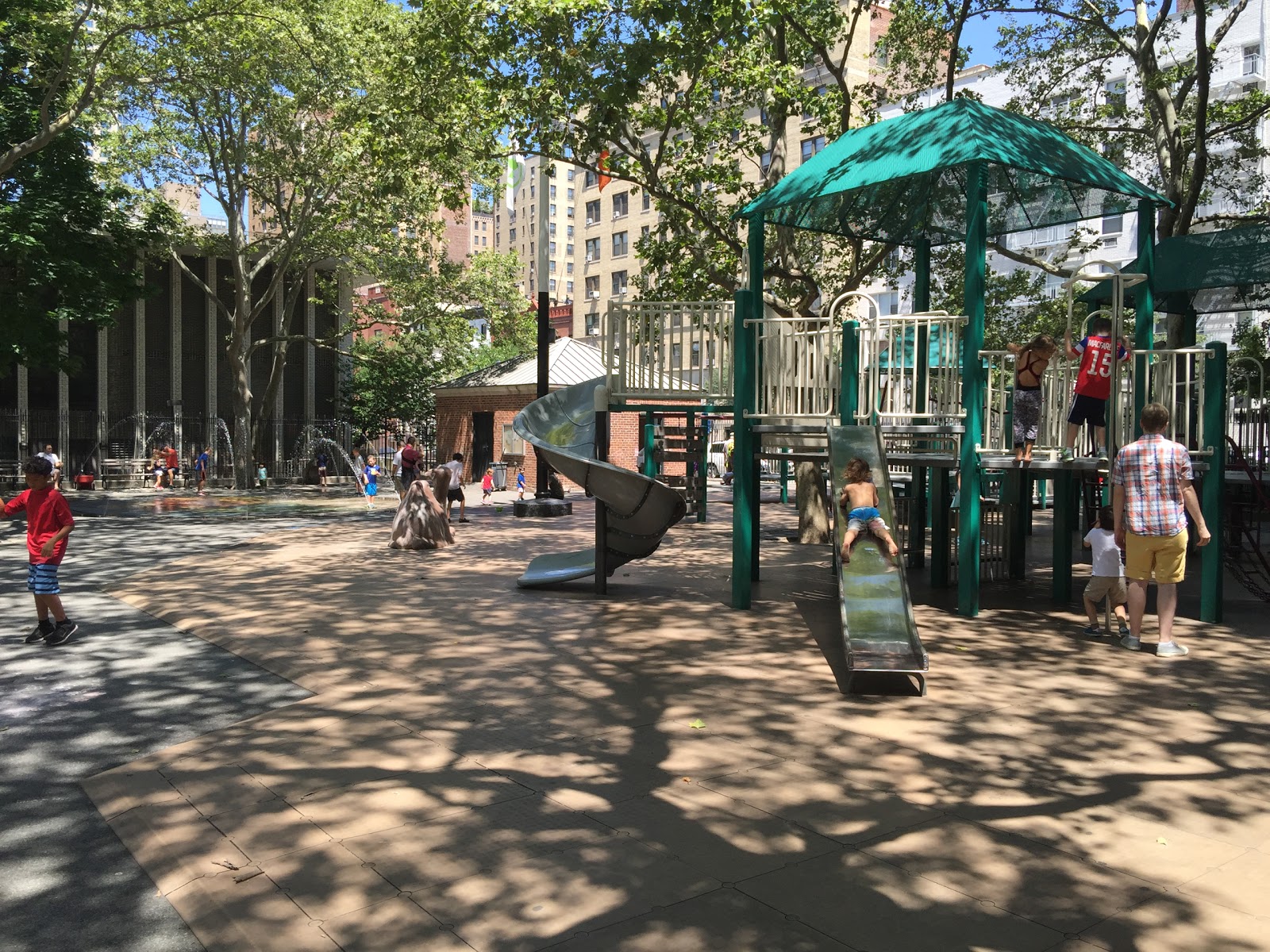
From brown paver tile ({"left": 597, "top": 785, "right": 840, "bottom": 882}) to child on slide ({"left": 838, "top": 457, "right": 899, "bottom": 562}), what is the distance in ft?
12.5

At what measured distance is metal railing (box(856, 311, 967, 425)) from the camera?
10.7 m

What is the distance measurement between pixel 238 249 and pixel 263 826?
28911mm

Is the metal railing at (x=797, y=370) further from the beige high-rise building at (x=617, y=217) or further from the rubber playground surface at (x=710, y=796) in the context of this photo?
the beige high-rise building at (x=617, y=217)

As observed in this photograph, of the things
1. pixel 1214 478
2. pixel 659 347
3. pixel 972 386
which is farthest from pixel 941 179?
pixel 1214 478

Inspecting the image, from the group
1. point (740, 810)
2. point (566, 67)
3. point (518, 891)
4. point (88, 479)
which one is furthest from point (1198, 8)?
point (88, 479)

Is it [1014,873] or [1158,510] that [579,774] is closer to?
[1014,873]

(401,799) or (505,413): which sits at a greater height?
(505,413)

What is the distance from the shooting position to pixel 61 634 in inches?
368

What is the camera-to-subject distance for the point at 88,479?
106 feet

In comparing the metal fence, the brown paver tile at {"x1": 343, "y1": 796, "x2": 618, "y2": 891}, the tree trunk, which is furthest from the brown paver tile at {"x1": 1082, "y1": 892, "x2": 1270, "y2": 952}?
the metal fence

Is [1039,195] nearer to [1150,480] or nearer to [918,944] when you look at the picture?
[1150,480]

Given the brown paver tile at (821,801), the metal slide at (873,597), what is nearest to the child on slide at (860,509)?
the metal slide at (873,597)

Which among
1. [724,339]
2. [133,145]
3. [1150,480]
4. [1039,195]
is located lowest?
[1150,480]

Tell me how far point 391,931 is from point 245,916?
1.95 feet
